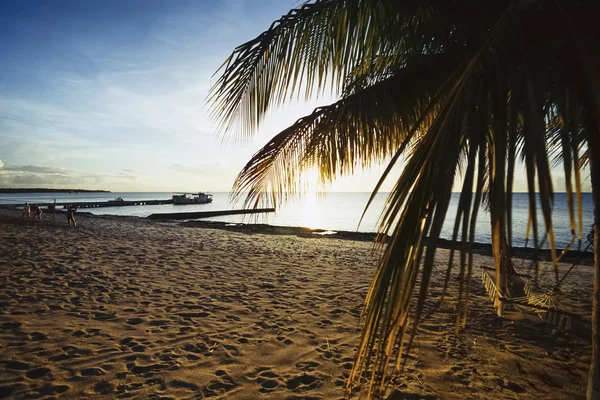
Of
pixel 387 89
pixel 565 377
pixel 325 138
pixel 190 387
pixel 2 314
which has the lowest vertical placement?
pixel 565 377

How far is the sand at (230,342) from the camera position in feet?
10.5

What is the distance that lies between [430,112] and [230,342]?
3690mm

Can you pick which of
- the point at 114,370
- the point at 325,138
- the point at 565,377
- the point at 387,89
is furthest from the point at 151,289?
the point at 565,377

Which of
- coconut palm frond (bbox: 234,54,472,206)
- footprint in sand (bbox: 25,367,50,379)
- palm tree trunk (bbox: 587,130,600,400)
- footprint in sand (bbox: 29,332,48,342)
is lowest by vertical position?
footprint in sand (bbox: 25,367,50,379)

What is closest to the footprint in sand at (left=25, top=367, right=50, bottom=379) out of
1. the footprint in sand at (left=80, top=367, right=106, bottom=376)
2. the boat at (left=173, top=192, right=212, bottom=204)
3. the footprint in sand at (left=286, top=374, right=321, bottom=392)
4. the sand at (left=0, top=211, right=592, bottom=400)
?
the sand at (left=0, top=211, right=592, bottom=400)

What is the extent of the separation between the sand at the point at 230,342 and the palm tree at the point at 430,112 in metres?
1.69

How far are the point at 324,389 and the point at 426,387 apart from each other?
1076mm

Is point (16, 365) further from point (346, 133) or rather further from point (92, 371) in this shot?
point (346, 133)

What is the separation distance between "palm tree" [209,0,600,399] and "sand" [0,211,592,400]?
169 cm

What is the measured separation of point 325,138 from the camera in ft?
11.4

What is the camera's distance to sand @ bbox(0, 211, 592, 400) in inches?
126

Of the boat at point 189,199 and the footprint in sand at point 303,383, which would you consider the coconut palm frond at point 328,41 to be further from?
the boat at point 189,199

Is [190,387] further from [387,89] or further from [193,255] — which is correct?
[193,255]

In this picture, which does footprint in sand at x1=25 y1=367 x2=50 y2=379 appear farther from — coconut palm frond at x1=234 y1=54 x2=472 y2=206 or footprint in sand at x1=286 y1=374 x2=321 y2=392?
coconut palm frond at x1=234 y1=54 x2=472 y2=206
